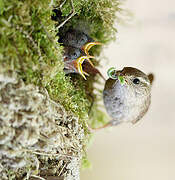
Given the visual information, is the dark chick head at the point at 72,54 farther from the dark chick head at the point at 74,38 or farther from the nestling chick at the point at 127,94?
the nestling chick at the point at 127,94

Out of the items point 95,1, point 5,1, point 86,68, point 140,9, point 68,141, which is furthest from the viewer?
point 140,9

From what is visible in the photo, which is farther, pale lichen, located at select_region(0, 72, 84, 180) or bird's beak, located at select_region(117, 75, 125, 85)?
bird's beak, located at select_region(117, 75, 125, 85)

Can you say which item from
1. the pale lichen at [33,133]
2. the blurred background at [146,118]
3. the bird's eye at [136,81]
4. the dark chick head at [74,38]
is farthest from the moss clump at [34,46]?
the blurred background at [146,118]

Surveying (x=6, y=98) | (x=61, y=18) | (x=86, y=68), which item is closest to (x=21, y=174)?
(x=6, y=98)

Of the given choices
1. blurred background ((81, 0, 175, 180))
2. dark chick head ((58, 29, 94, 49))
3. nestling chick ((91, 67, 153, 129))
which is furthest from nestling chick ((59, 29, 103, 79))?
blurred background ((81, 0, 175, 180))

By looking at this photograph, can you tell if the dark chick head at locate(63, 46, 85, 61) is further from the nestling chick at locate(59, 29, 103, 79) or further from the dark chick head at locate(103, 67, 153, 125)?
the dark chick head at locate(103, 67, 153, 125)

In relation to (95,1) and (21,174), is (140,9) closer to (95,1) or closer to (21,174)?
(95,1)

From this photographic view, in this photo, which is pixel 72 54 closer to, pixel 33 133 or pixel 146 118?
pixel 33 133
